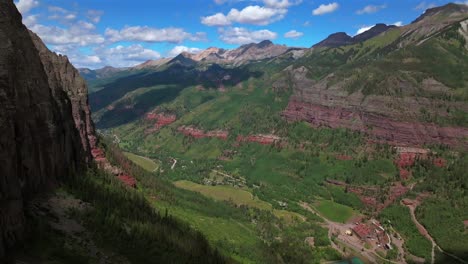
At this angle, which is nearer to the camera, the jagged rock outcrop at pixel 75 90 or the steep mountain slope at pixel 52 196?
the steep mountain slope at pixel 52 196

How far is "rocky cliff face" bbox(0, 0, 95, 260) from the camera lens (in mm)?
65000

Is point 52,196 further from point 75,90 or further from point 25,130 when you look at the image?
point 75,90

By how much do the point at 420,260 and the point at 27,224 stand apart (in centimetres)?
15200

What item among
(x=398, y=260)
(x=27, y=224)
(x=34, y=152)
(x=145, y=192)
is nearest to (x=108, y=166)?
(x=145, y=192)

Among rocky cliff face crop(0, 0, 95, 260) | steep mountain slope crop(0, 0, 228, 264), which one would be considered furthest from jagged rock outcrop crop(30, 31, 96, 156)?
steep mountain slope crop(0, 0, 228, 264)

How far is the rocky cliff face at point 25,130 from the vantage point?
65000 mm

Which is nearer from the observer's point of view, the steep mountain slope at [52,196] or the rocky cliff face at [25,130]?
the rocky cliff face at [25,130]

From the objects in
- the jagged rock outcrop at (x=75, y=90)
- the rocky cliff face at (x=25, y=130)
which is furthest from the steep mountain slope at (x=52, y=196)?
the jagged rock outcrop at (x=75, y=90)

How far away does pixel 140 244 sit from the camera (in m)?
90.1

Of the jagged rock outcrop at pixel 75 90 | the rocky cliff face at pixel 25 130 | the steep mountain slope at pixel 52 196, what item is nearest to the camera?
the rocky cliff face at pixel 25 130

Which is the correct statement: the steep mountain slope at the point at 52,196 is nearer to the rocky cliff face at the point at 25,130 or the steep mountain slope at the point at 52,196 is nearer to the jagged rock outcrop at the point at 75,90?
the rocky cliff face at the point at 25,130

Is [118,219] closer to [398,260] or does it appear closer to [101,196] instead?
[101,196]

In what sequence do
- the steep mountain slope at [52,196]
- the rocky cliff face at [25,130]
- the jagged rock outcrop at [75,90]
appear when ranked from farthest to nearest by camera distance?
the jagged rock outcrop at [75,90] → the steep mountain slope at [52,196] → the rocky cliff face at [25,130]

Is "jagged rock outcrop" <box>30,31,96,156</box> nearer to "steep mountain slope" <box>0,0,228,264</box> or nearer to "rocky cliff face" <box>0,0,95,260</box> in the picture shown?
"rocky cliff face" <box>0,0,95,260</box>
